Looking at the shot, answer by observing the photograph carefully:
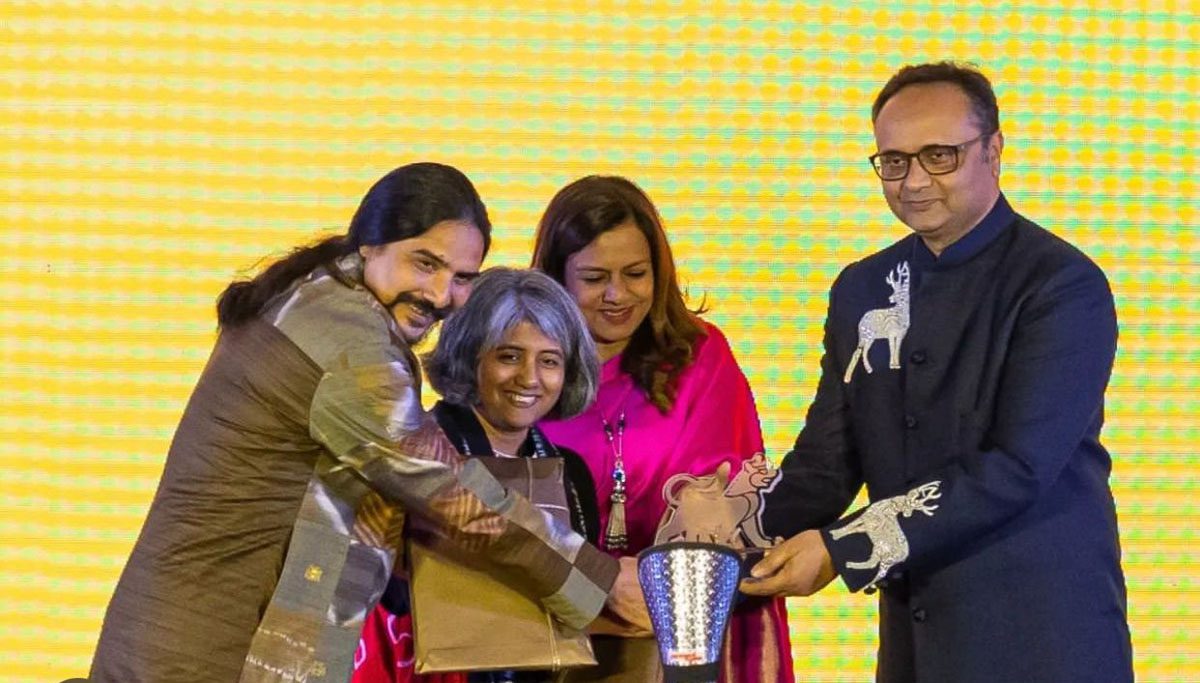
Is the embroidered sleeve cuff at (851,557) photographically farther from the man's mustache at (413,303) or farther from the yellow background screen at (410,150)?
the yellow background screen at (410,150)

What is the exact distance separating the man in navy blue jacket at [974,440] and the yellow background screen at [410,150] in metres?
1.84

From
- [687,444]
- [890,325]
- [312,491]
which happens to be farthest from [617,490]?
[312,491]

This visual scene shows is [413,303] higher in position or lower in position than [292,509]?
higher

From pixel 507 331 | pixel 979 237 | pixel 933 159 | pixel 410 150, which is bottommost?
pixel 507 331

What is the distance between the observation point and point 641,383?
3113mm

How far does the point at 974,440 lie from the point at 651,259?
32.9 inches

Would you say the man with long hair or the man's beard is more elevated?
the man's beard

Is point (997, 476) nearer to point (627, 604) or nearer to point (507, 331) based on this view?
point (627, 604)

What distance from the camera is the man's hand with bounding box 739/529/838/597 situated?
245cm

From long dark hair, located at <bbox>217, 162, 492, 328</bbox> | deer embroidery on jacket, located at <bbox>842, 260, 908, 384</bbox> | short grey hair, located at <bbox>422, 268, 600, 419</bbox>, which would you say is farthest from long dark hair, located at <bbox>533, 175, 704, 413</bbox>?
long dark hair, located at <bbox>217, 162, 492, 328</bbox>

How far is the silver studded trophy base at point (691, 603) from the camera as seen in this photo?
177 centimetres

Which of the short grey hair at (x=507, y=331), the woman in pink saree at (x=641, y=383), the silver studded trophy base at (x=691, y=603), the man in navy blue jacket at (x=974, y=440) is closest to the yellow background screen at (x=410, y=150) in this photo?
the woman in pink saree at (x=641, y=383)

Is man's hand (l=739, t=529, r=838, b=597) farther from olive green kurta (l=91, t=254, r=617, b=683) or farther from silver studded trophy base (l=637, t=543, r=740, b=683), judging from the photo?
silver studded trophy base (l=637, t=543, r=740, b=683)

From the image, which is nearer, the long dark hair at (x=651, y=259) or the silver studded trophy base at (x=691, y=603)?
the silver studded trophy base at (x=691, y=603)
